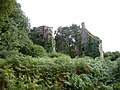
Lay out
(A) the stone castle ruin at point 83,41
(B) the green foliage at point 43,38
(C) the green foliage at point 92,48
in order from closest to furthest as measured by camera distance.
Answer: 1. (C) the green foliage at point 92,48
2. (A) the stone castle ruin at point 83,41
3. (B) the green foliage at point 43,38

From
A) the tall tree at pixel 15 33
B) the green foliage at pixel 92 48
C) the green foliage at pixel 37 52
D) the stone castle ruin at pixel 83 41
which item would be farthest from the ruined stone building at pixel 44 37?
the green foliage at pixel 37 52

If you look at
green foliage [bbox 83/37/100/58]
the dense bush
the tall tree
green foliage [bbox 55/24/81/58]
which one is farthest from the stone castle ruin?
the dense bush

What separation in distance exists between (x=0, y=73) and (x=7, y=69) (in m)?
0.29

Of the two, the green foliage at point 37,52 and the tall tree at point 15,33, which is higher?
the tall tree at point 15,33

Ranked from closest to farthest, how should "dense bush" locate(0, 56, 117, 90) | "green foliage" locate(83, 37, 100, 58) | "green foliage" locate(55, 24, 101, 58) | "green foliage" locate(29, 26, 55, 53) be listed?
"dense bush" locate(0, 56, 117, 90), "green foliage" locate(83, 37, 100, 58), "green foliage" locate(55, 24, 101, 58), "green foliage" locate(29, 26, 55, 53)

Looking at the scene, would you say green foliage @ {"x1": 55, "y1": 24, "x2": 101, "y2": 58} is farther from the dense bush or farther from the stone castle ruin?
the dense bush

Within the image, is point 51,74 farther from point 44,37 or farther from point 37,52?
point 44,37

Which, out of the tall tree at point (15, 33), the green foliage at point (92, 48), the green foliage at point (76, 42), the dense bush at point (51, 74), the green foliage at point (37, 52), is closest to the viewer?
the dense bush at point (51, 74)

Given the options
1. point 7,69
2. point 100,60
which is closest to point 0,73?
point 7,69

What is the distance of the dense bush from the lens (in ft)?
34.7

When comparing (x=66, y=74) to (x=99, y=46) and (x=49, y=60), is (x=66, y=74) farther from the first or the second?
(x=99, y=46)

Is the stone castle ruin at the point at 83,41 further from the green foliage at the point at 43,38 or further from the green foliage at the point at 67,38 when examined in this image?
the green foliage at the point at 67,38

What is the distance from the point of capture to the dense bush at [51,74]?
10570 mm

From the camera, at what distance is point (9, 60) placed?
442 inches
